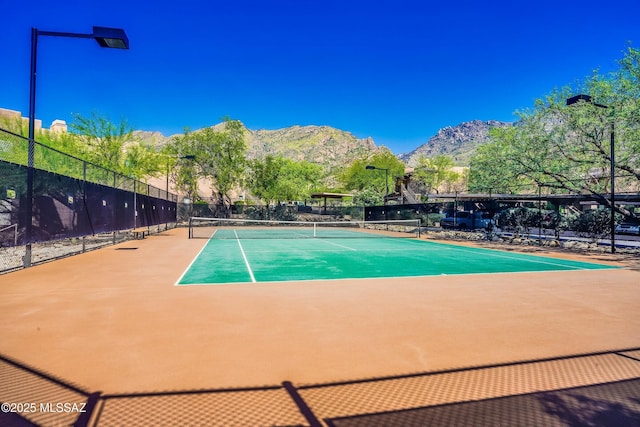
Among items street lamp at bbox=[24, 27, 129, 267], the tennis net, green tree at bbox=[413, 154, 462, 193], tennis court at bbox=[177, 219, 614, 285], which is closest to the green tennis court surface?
tennis court at bbox=[177, 219, 614, 285]

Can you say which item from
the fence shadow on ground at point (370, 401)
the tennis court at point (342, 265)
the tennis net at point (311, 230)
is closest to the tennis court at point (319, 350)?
the fence shadow on ground at point (370, 401)

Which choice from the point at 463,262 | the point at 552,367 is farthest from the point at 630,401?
the point at 463,262

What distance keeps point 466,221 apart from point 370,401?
31259mm

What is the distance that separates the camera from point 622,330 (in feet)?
19.8

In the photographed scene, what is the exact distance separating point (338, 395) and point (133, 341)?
3058 millimetres

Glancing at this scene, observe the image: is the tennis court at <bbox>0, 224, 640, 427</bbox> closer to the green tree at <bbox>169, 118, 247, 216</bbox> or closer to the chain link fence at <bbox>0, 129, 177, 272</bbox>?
the chain link fence at <bbox>0, 129, 177, 272</bbox>

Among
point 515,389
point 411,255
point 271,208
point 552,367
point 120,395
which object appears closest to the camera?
point 120,395

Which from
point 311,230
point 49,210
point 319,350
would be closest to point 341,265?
point 319,350

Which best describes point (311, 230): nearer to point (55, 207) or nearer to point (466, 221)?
point (466, 221)

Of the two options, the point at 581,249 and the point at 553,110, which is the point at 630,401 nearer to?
the point at 581,249

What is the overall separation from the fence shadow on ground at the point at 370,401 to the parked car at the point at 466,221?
27.5 metres

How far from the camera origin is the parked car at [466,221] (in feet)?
102

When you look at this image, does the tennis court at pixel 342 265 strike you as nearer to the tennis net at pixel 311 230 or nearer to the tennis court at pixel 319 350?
the tennis court at pixel 319 350

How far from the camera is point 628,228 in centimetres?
2727
